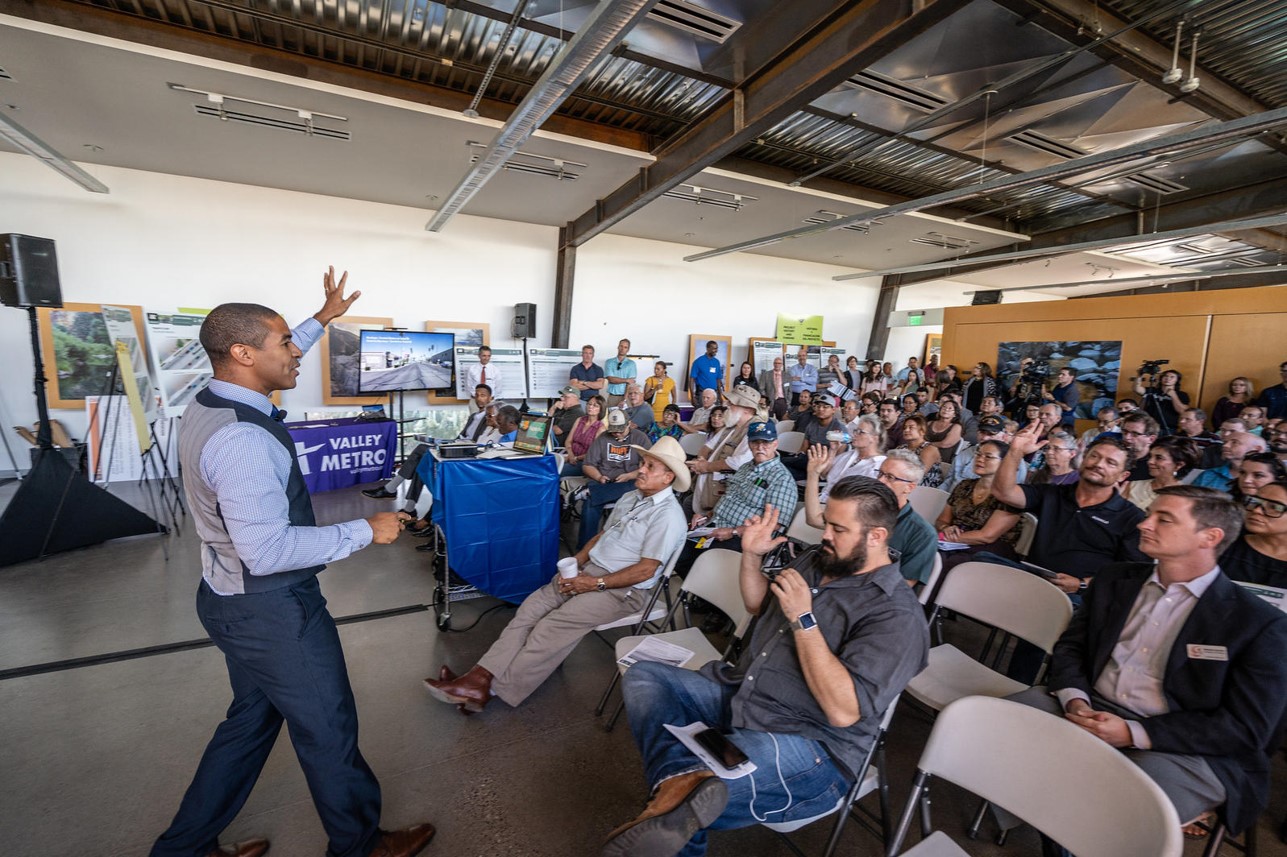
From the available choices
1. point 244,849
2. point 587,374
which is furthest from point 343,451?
point 244,849

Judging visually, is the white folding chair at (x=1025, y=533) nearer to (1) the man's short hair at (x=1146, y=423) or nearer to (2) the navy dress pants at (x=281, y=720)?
(1) the man's short hair at (x=1146, y=423)

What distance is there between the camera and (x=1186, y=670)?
5.44 ft

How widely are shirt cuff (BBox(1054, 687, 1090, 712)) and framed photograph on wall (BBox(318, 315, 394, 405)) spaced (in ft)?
26.5

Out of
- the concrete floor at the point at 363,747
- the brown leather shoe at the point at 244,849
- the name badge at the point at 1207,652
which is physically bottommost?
the concrete floor at the point at 363,747

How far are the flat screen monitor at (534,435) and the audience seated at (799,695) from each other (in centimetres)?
212

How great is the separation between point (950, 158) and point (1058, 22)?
312 cm

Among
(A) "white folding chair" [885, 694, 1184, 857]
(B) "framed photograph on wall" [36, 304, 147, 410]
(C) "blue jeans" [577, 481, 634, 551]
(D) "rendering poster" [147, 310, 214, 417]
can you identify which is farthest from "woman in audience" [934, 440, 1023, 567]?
(B) "framed photograph on wall" [36, 304, 147, 410]

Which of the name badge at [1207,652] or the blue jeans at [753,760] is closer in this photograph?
the blue jeans at [753,760]

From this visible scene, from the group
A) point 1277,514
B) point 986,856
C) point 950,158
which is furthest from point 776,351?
point 986,856

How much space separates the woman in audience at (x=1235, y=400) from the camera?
21.6 feet

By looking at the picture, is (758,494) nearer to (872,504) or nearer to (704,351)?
(872,504)

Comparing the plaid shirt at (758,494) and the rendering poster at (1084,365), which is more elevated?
the rendering poster at (1084,365)

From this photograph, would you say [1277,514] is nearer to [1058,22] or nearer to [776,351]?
[1058,22]

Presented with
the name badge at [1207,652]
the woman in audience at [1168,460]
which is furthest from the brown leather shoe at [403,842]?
the woman in audience at [1168,460]
